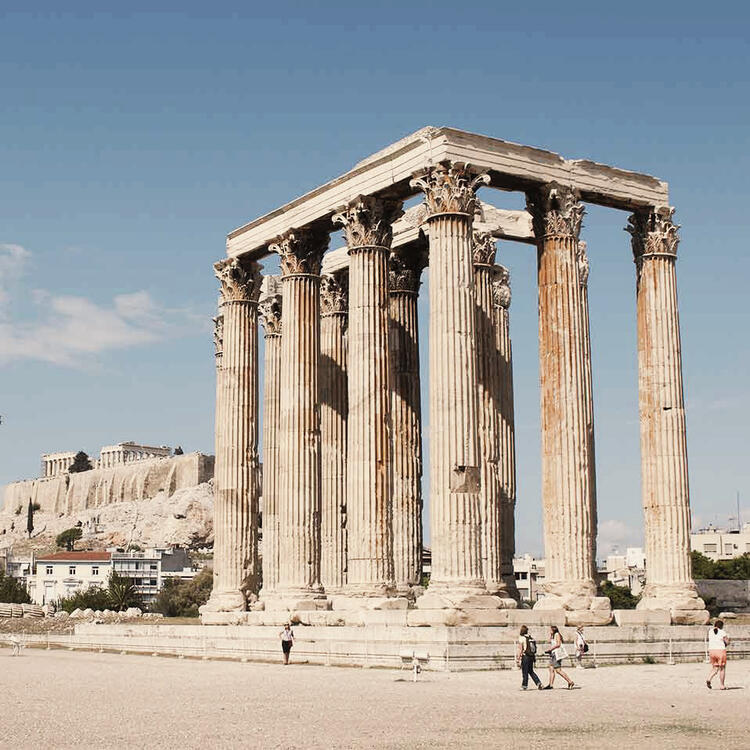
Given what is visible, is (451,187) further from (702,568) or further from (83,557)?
(83,557)

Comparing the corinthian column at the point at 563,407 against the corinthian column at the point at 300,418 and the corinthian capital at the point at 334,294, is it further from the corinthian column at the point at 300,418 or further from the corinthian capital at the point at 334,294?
the corinthian capital at the point at 334,294

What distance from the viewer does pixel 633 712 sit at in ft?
77.6

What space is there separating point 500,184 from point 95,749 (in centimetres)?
2774

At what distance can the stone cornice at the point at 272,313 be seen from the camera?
5594 cm

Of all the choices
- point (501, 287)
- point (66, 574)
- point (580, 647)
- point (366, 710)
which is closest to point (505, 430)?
point (501, 287)

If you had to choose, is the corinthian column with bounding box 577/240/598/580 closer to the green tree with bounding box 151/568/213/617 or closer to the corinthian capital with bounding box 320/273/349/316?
the corinthian capital with bounding box 320/273/349/316

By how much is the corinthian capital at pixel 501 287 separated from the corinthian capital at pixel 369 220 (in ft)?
25.2

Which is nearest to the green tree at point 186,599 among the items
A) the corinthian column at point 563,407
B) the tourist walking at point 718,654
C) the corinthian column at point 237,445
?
the corinthian column at point 237,445

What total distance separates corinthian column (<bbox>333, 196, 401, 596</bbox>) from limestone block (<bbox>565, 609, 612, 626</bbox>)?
6.25m

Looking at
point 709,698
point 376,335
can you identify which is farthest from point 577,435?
point 709,698

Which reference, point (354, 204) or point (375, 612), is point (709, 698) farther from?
point (354, 204)

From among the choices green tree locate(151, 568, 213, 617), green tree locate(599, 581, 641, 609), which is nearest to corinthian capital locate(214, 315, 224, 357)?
green tree locate(599, 581, 641, 609)

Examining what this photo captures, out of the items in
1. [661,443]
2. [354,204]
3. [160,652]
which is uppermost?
[354,204]

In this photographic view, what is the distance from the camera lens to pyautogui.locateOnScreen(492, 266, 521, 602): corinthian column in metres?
47.2
